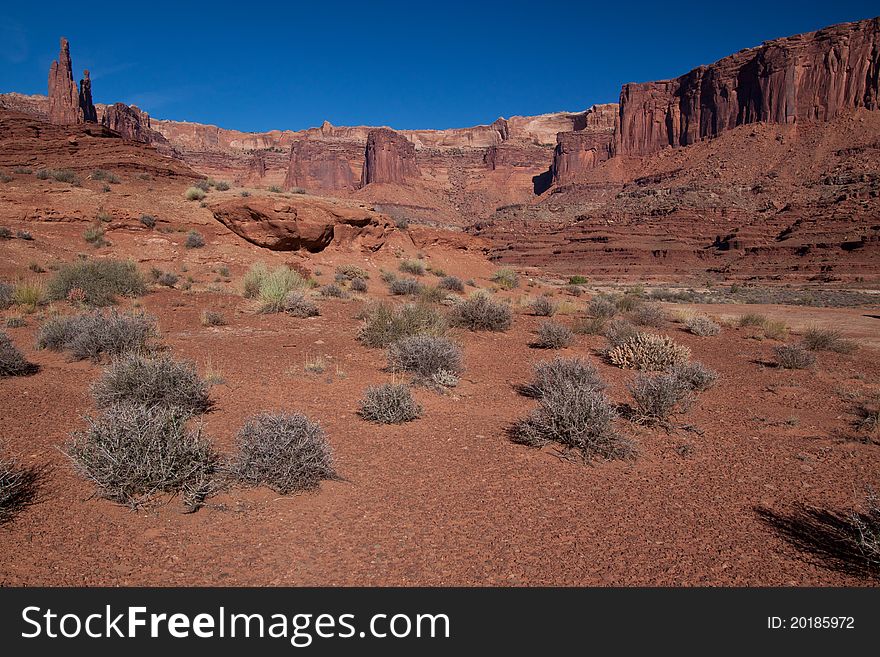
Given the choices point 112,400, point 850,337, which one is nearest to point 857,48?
point 850,337

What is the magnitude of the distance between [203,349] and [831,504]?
8.98 meters

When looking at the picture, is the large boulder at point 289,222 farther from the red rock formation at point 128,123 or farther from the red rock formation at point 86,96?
the red rock formation at point 128,123

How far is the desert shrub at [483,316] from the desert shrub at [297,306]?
3.53 metres

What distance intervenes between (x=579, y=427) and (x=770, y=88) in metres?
101

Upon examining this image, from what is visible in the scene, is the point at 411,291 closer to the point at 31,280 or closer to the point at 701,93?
the point at 31,280

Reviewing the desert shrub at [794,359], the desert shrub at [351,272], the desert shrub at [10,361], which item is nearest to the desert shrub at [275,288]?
the desert shrub at [351,272]

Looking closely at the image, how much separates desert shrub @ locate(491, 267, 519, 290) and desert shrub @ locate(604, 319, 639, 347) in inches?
474

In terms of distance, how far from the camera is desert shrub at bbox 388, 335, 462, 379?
785 cm

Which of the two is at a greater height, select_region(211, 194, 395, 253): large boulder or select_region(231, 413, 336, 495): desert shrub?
select_region(211, 194, 395, 253): large boulder

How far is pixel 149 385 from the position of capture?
5.48 meters

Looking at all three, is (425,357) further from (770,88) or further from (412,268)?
(770,88)

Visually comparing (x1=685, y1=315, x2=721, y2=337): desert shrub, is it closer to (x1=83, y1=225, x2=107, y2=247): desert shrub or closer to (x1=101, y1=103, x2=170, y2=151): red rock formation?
(x1=83, y1=225, x2=107, y2=247): desert shrub

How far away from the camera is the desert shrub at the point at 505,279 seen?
953 inches

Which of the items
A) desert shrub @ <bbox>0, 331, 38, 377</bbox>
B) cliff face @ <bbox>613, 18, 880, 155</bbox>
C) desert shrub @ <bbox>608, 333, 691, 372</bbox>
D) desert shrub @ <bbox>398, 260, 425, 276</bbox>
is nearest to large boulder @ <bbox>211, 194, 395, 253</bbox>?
desert shrub @ <bbox>398, 260, 425, 276</bbox>
